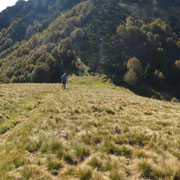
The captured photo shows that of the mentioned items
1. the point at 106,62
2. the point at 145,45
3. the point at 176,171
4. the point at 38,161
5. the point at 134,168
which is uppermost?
the point at 145,45

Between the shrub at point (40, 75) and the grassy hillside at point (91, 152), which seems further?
the shrub at point (40, 75)

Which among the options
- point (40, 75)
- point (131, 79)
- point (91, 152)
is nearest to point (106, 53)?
point (131, 79)

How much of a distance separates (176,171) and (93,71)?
101 meters

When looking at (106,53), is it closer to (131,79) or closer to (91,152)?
(131,79)

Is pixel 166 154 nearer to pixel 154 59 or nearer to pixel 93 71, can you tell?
pixel 93 71

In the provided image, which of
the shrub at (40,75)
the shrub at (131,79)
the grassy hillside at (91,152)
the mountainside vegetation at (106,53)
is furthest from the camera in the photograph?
the mountainside vegetation at (106,53)

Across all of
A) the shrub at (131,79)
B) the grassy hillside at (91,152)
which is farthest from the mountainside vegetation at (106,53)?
the grassy hillside at (91,152)

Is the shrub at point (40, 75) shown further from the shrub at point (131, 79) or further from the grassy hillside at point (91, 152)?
the grassy hillside at point (91, 152)

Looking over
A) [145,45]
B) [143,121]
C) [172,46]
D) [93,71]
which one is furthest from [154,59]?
[143,121]

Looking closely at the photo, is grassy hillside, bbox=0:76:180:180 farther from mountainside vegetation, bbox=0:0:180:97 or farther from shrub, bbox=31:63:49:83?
mountainside vegetation, bbox=0:0:180:97

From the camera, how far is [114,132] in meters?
7.82

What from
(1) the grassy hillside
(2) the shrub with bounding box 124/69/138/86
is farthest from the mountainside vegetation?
(1) the grassy hillside

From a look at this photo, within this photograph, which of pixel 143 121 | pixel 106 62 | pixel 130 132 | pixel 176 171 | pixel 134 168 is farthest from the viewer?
pixel 106 62

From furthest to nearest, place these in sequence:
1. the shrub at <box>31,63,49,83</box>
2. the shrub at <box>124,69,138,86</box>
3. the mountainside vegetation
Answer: the mountainside vegetation, the shrub at <box>124,69,138,86</box>, the shrub at <box>31,63,49,83</box>
